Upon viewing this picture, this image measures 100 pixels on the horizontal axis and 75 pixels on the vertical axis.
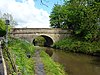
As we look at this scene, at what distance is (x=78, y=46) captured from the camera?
54.3m

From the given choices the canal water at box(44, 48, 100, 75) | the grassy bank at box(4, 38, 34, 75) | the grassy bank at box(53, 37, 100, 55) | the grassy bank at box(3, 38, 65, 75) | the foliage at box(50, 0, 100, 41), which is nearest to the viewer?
the grassy bank at box(4, 38, 34, 75)

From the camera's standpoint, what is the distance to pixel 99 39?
178 feet

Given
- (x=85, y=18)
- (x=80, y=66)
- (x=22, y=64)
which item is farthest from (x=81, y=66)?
(x=85, y=18)

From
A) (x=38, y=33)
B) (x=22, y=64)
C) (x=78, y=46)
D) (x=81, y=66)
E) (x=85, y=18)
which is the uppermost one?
(x=85, y=18)

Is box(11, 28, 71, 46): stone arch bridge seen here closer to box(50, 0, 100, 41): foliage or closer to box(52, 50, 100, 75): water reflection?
box(50, 0, 100, 41): foliage

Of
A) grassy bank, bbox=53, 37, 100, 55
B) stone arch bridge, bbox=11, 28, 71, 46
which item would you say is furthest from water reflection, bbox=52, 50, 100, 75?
stone arch bridge, bbox=11, 28, 71, 46

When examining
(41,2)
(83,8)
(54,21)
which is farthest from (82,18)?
(41,2)

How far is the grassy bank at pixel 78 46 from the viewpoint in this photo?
4951 centimetres

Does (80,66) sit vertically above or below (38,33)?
below

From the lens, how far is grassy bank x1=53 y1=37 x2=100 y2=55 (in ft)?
162

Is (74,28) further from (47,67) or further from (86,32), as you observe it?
(47,67)

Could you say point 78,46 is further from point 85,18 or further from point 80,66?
point 80,66

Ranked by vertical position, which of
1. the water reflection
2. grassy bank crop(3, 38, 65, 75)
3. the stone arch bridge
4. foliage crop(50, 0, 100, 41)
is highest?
foliage crop(50, 0, 100, 41)

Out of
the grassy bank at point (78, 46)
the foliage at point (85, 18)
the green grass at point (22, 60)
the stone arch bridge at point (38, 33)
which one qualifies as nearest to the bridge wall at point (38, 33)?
the stone arch bridge at point (38, 33)
